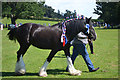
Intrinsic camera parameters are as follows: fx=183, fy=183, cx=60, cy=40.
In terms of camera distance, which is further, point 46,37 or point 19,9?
point 19,9

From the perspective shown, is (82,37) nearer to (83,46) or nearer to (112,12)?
(83,46)

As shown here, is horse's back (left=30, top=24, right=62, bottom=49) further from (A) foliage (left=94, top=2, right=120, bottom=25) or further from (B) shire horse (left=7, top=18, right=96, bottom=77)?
(A) foliage (left=94, top=2, right=120, bottom=25)

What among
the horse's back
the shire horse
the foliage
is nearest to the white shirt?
the shire horse

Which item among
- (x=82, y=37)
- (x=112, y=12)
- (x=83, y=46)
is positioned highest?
(x=112, y=12)

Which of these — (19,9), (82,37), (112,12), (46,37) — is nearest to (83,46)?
(82,37)

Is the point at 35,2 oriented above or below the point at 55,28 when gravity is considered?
above

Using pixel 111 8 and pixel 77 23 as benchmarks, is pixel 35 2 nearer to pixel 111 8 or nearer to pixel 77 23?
pixel 111 8

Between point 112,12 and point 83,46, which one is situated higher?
point 112,12

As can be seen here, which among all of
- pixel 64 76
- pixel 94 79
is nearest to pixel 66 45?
pixel 64 76

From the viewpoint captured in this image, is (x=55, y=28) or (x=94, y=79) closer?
(x=94, y=79)

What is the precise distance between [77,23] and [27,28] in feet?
6.41

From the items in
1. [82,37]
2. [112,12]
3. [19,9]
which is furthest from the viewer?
[112,12]

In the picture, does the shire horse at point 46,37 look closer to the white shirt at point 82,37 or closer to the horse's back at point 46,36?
the horse's back at point 46,36

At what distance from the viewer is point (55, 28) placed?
711cm
